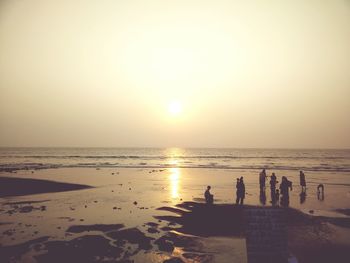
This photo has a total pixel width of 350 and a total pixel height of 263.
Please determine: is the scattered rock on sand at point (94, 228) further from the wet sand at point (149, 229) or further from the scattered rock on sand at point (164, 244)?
the scattered rock on sand at point (164, 244)

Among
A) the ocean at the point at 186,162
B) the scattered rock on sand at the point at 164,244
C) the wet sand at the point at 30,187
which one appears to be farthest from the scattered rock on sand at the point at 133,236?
the ocean at the point at 186,162

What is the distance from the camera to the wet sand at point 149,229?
12891 mm

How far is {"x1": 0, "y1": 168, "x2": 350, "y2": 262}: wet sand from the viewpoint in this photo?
508 inches

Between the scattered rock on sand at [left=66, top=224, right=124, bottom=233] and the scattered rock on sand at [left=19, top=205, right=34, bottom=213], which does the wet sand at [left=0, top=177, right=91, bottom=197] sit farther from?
the scattered rock on sand at [left=66, top=224, right=124, bottom=233]

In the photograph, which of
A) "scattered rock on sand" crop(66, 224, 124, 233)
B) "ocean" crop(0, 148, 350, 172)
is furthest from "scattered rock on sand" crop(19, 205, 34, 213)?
"ocean" crop(0, 148, 350, 172)

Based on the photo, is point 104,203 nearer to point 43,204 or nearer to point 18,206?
point 43,204

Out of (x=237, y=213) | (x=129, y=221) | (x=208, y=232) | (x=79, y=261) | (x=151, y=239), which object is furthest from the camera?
(x=237, y=213)

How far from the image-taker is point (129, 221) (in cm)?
1830

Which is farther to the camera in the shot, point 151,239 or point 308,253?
point 151,239

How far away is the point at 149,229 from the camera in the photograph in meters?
16.5

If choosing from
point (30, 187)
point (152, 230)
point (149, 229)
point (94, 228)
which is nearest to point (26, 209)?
point (94, 228)

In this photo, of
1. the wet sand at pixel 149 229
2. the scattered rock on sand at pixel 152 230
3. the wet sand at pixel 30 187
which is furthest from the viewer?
the wet sand at pixel 30 187

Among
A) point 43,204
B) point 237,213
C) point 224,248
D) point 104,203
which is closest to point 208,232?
point 224,248

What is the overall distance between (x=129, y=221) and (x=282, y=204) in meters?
11.7
